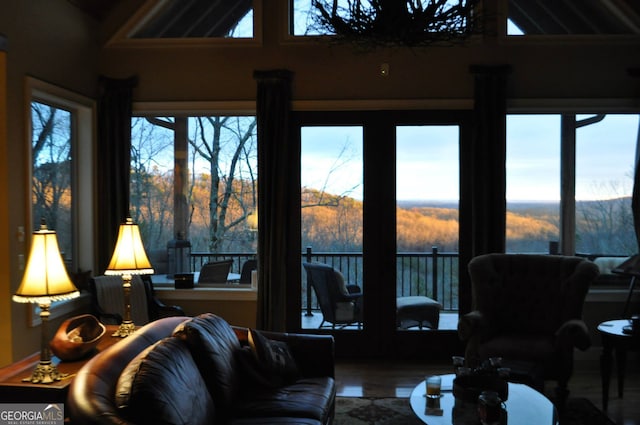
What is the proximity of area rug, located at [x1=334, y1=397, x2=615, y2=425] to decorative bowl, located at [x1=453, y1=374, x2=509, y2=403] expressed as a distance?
2.14 feet

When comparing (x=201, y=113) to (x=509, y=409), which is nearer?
(x=509, y=409)

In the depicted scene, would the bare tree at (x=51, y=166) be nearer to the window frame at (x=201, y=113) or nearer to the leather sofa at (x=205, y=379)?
the window frame at (x=201, y=113)

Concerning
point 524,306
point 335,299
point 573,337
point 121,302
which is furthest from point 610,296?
point 121,302

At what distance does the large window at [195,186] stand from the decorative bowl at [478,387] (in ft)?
9.58

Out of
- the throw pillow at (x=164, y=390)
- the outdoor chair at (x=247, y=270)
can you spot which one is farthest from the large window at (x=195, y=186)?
the throw pillow at (x=164, y=390)

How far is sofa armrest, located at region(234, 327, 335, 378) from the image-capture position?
3643 millimetres

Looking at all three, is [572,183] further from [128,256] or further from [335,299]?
[128,256]

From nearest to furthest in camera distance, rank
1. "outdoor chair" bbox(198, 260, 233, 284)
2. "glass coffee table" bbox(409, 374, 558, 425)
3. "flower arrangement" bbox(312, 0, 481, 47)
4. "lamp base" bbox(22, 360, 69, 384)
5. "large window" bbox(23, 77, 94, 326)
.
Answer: "lamp base" bbox(22, 360, 69, 384) → "glass coffee table" bbox(409, 374, 558, 425) → "flower arrangement" bbox(312, 0, 481, 47) → "large window" bbox(23, 77, 94, 326) → "outdoor chair" bbox(198, 260, 233, 284)

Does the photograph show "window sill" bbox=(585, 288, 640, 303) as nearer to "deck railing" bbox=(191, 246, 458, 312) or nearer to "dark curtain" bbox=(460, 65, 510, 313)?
"dark curtain" bbox=(460, 65, 510, 313)

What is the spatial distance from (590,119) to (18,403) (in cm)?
528

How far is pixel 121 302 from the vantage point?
16.3ft

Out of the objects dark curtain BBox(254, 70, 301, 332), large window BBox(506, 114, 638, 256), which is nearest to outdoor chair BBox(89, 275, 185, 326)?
dark curtain BBox(254, 70, 301, 332)

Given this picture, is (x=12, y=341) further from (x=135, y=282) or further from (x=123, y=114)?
(x=123, y=114)

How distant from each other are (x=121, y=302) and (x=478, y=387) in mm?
3182
